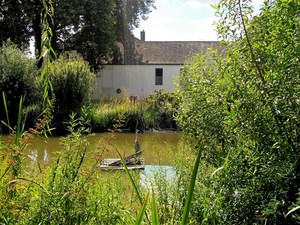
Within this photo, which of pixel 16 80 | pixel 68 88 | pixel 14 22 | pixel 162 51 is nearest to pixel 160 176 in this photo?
pixel 68 88

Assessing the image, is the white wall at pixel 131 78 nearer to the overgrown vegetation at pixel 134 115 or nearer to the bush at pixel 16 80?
the overgrown vegetation at pixel 134 115

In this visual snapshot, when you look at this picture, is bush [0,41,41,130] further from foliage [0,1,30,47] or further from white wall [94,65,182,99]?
white wall [94,65,182,99]

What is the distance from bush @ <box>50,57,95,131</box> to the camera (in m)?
17.1

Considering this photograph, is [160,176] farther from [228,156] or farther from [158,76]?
[158,76]

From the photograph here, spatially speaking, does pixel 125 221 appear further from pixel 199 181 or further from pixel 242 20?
pixel 242 20

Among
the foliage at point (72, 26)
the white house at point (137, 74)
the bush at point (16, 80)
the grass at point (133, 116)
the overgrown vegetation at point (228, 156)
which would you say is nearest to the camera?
the overgrown vegetation at point (228, 156)

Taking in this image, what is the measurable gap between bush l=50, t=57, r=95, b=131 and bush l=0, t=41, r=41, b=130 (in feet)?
2.95

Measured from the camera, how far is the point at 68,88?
17297mm

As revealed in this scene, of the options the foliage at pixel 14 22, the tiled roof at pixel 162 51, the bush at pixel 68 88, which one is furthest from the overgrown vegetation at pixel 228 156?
the tiled roof at pixel 162 51

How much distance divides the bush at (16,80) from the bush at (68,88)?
899mm

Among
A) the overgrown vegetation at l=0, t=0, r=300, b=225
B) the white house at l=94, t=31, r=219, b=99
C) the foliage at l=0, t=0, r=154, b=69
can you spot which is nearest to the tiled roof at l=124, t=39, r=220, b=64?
the white house at l=94, t=31, r=219, b=99

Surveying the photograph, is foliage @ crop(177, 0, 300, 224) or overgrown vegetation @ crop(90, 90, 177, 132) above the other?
foliage @ crop(177, 0, 300, 224)

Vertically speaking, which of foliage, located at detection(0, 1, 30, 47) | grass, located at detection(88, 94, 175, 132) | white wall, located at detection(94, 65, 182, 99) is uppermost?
foliage, located at detection(0, 1, 30, 47)

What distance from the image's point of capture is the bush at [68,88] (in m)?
17.1
